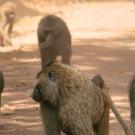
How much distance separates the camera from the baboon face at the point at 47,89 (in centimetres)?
689

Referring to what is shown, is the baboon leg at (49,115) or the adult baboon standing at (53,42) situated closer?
the baboon leg at (49,115)

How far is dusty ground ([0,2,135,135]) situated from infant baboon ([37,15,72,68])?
2.44ft

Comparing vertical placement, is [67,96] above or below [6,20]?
above

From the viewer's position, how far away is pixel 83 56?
18.7 metres

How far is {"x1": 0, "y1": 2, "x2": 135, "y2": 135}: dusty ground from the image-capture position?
11203 mm

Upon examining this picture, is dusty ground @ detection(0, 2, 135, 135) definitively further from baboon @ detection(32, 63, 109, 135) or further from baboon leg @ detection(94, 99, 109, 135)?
baboon @ detection(32, 63, 109, 135)

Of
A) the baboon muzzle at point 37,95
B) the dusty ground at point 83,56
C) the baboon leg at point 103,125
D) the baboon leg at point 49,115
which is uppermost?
the baboon muzzle at point 37,95

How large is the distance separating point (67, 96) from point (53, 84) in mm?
181

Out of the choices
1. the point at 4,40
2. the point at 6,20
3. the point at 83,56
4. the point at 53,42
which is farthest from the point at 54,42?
the point at 6,20

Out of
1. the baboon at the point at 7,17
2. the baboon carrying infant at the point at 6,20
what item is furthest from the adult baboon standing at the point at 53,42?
the baboon at the point at 7,17

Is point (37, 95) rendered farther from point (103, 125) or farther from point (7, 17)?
point (7, 17)

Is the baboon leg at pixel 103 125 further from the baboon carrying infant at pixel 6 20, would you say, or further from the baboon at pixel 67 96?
the baboon carrying infant at pixel 6 20

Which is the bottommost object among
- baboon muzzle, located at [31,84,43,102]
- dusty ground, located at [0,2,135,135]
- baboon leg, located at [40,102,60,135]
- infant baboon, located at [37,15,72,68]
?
dusty ground, located at [0,2,135,135]

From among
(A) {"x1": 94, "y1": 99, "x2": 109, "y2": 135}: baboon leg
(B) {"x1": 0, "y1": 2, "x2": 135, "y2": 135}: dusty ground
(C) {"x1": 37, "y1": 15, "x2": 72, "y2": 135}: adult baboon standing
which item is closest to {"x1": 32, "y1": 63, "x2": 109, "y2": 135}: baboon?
(A) {"x1": 94, "y1": 99, "x2": 109, "y2": 135}: baboon leg
